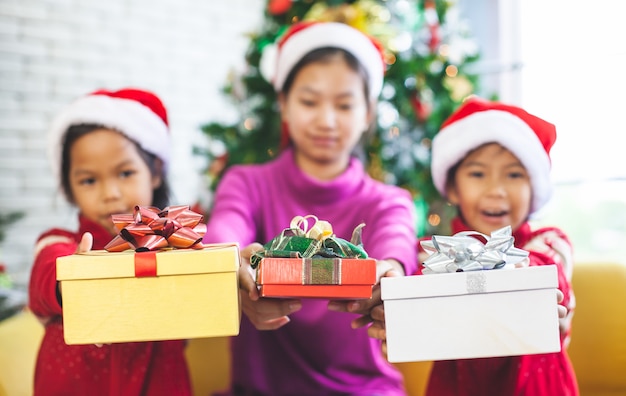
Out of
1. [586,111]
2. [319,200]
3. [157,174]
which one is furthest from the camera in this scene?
[586,111]

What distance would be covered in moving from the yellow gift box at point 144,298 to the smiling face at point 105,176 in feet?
1.20

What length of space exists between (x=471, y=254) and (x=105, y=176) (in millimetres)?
761

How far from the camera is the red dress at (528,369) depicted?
1104 millimetres

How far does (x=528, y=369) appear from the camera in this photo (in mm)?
1107

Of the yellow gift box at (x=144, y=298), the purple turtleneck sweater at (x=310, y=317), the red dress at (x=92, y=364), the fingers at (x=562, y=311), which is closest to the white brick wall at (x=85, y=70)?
the purple turtleneck sweater at (x=310, y=317)

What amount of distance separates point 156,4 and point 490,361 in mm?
2639

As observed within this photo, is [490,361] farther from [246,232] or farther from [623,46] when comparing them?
[623,46]

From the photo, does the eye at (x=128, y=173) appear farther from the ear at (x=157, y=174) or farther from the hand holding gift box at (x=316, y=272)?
the hand holding gift box at (x=316, y=272)

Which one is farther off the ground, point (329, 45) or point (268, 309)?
point (329, 45)

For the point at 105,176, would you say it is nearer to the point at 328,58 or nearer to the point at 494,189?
the point at 328,58

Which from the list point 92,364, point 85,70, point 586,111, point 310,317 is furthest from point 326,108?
point 85,70

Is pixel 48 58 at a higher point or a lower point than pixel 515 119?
higher

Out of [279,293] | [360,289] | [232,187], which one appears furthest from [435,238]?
[232,187]

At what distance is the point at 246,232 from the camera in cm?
139
